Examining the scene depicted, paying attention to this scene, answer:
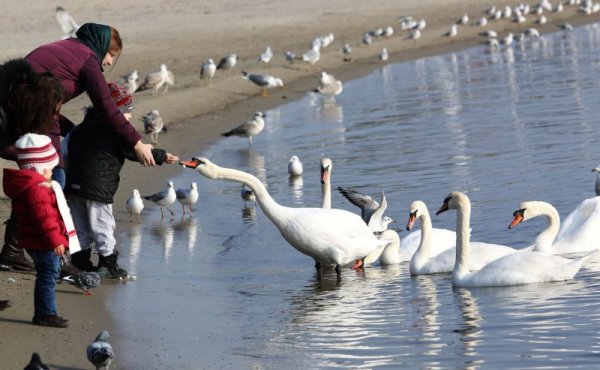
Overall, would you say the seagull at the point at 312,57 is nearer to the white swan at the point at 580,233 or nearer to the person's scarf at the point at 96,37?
the white swan at the point at 580,233

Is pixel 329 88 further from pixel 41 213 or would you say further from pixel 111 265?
pixel 41 213

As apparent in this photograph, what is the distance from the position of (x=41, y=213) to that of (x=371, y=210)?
208 inches

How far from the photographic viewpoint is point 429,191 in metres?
13.1

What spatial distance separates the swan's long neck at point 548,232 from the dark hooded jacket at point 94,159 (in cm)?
340

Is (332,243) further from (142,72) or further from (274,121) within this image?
(142,72)

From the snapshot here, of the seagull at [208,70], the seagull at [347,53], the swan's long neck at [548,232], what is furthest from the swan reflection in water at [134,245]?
the seagull at [347,53]

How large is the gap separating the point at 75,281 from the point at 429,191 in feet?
19.2

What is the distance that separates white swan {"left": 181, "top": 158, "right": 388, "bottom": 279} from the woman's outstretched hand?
83 cm

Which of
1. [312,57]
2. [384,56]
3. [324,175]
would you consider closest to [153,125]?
[324,175]

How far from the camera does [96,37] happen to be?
8.26 meters

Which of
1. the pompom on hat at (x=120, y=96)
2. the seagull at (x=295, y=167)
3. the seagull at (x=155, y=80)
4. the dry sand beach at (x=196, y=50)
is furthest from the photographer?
the seagull at (x=155, y=80)

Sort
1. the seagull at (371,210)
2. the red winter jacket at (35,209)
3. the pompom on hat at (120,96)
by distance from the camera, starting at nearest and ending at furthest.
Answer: the red winter jacket at (35,209) → the pompom on hat at (120,96) → the seagull at (371,210)

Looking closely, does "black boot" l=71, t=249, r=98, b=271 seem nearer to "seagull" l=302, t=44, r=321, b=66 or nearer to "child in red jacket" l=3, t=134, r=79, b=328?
"child in red jacket" l=3, t=134, r=79, b=328

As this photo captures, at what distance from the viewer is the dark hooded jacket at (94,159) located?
8602 millimetres
